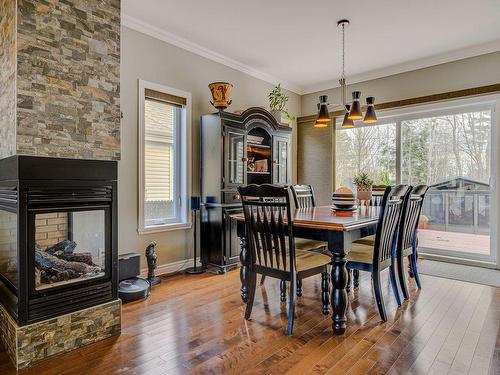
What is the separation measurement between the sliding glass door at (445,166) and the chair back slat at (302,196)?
154cm

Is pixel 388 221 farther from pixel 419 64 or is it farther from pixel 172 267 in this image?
pixel 419 64

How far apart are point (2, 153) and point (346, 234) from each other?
A: 242 cm

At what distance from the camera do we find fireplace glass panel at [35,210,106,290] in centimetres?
201

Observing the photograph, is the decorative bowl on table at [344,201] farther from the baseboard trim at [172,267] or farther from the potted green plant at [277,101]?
the potted green plant at [277,101]

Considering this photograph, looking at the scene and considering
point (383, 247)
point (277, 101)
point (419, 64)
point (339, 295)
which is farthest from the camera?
point (277, 101)

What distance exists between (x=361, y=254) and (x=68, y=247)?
7.32 feet

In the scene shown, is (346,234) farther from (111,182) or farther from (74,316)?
(74,316)

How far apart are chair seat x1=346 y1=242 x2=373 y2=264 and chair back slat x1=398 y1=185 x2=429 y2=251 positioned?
30cm

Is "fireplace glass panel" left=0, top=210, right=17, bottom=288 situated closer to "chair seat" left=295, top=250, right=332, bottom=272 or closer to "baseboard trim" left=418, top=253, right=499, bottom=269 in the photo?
"chair seat" left=295, top=250, right=332, bottom=272

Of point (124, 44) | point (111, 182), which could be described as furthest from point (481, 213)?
point (124, 44)

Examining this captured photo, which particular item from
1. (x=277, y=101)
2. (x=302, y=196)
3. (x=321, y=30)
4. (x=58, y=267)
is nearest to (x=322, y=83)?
(x=277, y=101)

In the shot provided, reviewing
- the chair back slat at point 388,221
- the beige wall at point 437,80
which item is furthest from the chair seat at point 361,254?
the beige wall at point 437,80

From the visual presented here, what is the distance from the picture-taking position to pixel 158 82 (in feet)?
12.3

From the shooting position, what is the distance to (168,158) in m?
3.98
